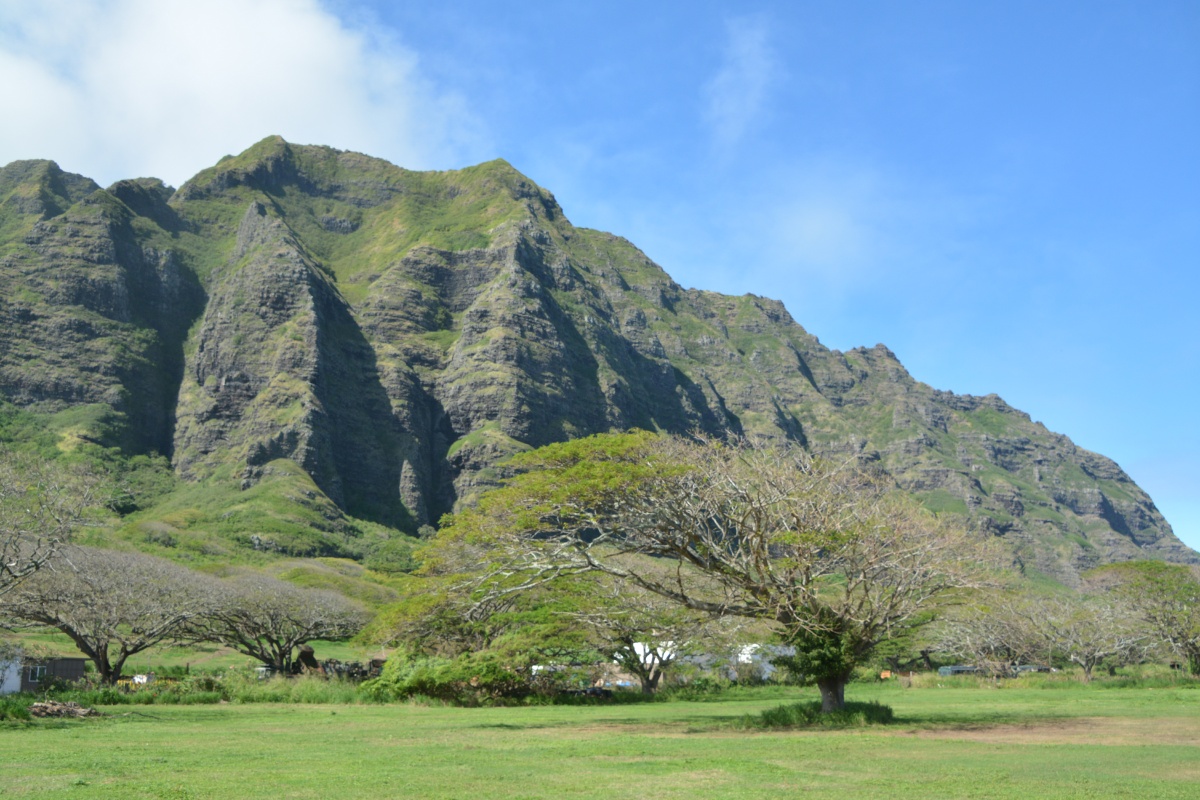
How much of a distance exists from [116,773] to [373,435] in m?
178

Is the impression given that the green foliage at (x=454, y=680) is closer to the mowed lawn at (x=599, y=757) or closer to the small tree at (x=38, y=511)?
the mowed lawn at (x=599, y=757)

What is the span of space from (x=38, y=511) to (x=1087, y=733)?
2937 centimetres

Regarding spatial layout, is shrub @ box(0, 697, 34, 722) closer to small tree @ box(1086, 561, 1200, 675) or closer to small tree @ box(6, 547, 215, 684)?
small tree @ box(6, 547, 215, 684)

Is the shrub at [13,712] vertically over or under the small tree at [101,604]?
under

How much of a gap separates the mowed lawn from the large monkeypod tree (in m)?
2.95

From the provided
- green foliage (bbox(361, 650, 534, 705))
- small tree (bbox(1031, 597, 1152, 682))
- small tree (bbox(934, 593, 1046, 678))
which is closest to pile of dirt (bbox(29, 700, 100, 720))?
green foliage (bbox(361, 650, 534, 705))

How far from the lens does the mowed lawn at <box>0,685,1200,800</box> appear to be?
12.6m

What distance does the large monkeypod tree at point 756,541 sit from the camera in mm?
23828

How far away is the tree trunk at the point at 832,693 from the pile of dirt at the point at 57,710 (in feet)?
69.0

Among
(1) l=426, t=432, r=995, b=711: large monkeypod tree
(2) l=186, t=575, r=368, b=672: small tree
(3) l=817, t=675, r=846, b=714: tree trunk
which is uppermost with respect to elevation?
(1) l=426, t=432, r=995, b=711: large monkeypod tree

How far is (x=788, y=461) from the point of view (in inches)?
1143

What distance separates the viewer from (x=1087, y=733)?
2150 centimetres

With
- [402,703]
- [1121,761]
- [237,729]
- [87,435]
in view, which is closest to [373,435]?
[87,435]

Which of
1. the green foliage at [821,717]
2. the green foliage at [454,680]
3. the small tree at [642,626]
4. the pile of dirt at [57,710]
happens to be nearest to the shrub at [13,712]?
the pile of dirt at [57,710]
